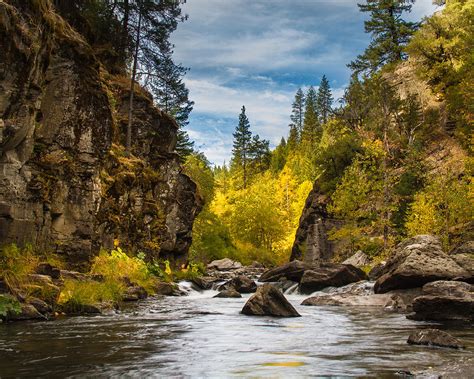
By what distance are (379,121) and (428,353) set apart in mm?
30220

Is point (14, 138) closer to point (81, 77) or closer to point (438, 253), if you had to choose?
point (81, 77)

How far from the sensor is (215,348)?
9.88 metres

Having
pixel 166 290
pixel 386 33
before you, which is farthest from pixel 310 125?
pixel 166 290

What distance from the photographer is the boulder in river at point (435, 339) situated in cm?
939

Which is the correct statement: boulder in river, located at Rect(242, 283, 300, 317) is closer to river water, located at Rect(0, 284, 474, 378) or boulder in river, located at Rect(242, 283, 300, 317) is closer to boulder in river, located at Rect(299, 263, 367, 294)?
river water, located at Rect(0, 284, 474, 378)

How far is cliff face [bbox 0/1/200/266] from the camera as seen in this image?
15.1 meters

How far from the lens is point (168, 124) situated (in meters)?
36.4

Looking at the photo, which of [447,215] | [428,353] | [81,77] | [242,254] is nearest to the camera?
[428,353]

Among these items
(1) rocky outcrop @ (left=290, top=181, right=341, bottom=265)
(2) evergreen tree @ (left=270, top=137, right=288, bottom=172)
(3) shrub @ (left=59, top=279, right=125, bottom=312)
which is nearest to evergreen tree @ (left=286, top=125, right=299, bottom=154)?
(2) evergreen tree @ (left=270, top=137, right=288, bottom=172)

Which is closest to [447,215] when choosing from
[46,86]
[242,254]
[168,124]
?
[168,124]

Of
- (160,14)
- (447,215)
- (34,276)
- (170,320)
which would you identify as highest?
(160,14)

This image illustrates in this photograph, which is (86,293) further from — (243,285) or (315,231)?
(315,231)

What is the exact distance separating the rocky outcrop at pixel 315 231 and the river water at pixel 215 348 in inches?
1273

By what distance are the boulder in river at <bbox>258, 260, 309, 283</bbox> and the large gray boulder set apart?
1049 centimetres
